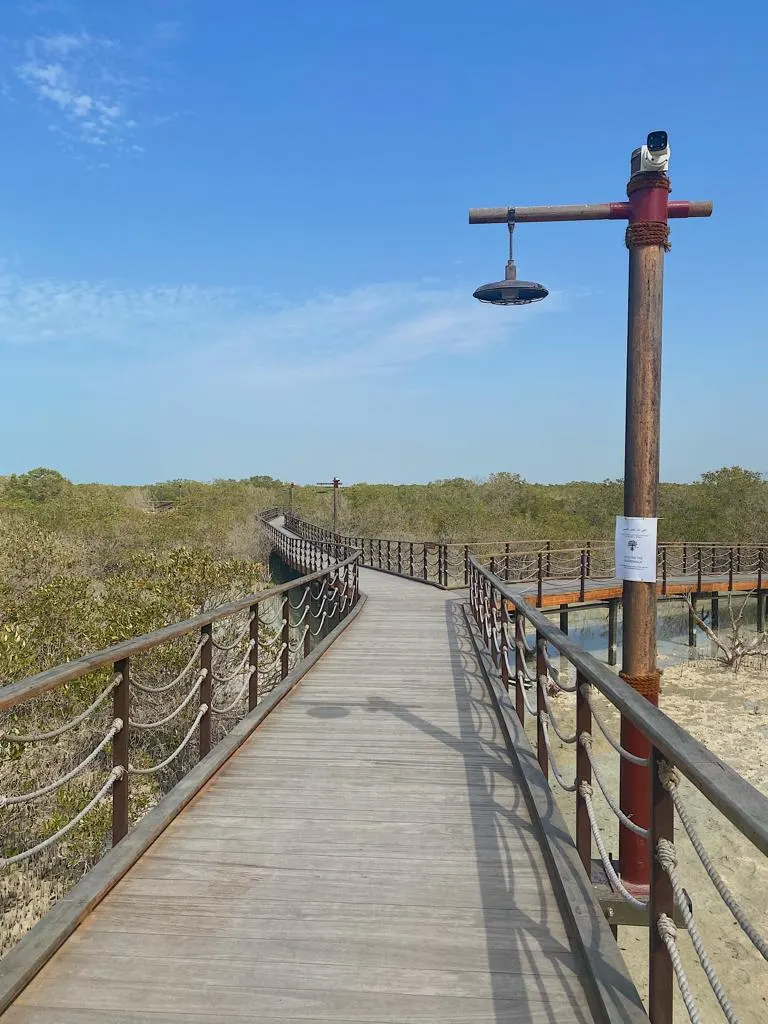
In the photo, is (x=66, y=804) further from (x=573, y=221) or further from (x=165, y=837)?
(x=573, y=221)

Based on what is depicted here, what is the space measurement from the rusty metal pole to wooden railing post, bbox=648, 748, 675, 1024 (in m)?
2.56

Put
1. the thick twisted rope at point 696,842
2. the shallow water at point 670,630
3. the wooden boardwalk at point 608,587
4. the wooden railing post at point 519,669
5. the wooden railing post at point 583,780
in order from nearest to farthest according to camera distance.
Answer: the thick twisted rope at point 696,842 < the wooden railing post at point 583,780 < the wooden railing post at point 519,669 < the wooden boardwalk at point 608,587 < the shallow water at point 670,630

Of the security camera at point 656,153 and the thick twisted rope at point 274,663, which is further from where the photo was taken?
the thick twisted rope at point 274,663

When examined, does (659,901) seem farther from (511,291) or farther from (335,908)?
(511,291)

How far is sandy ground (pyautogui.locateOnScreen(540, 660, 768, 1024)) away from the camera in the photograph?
6.90 metres

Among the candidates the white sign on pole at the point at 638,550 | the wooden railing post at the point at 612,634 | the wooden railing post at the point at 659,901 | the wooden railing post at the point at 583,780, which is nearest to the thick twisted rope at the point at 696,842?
the wooden railing post at the point at 659,901

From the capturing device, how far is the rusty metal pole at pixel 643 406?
4348 millimetres

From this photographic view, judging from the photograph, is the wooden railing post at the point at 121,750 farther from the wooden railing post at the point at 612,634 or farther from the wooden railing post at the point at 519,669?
the wooden railing post at the point at 612,634

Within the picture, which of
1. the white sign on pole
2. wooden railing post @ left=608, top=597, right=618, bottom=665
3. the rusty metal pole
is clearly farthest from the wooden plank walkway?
wooden railing post @ left=608, top=597, right=618, bottom=665

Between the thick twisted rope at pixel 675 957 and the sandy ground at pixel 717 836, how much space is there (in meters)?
6.08

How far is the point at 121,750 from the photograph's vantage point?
10.5 feet

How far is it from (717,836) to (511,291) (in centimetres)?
857

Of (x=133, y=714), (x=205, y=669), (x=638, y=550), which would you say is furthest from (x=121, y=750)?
(x=133, y=714)

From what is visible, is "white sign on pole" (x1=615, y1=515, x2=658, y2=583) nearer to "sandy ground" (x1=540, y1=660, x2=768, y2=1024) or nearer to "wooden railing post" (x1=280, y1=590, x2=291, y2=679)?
"wooden railing post" (x1=280, y1=590, x2=291, y2=679)
